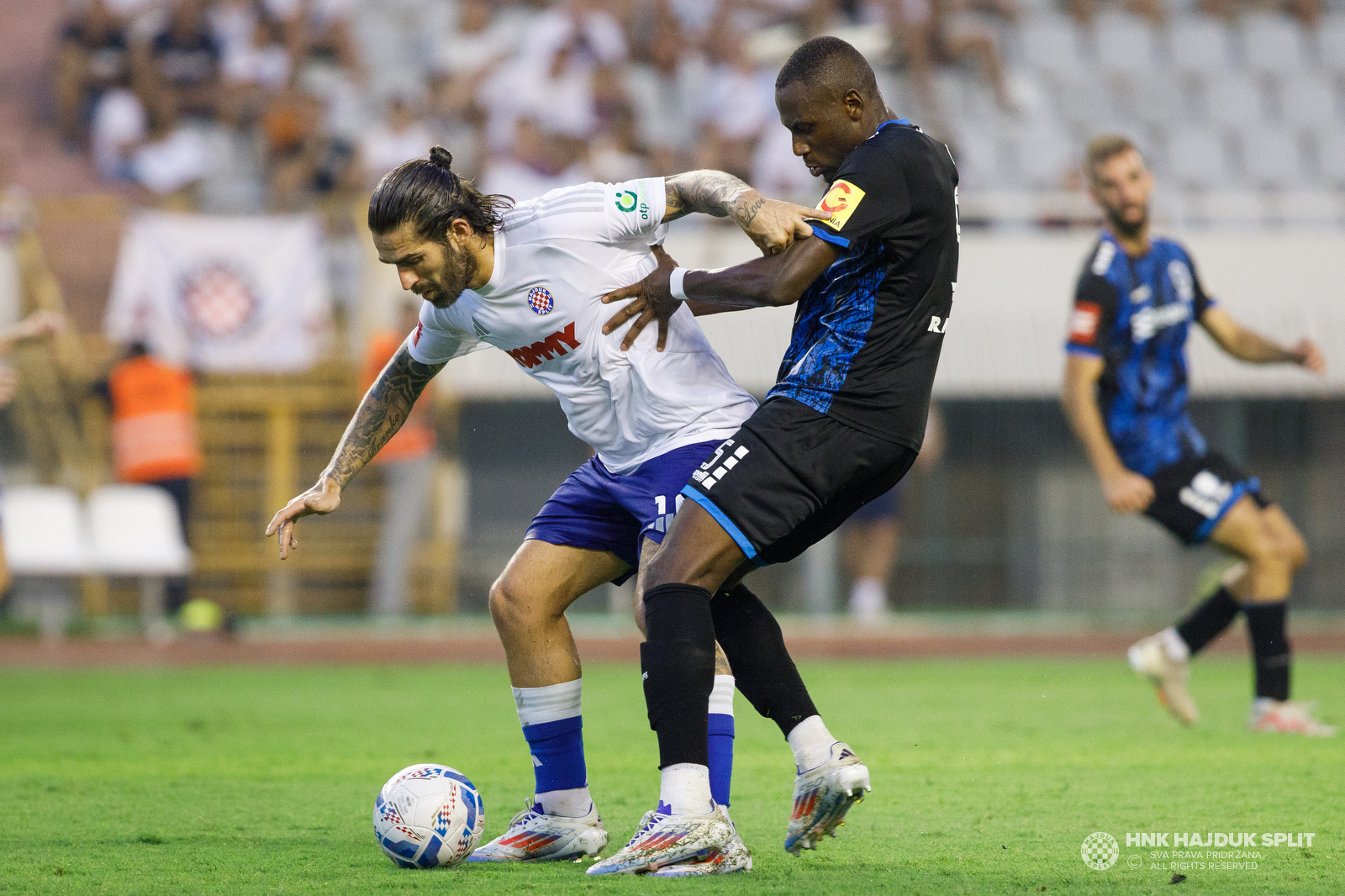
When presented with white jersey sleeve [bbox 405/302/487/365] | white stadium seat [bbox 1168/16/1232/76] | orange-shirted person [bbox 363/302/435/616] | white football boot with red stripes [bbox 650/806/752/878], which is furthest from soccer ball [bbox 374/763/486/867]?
white stadium seat [bbox 1168/16/1232/76]

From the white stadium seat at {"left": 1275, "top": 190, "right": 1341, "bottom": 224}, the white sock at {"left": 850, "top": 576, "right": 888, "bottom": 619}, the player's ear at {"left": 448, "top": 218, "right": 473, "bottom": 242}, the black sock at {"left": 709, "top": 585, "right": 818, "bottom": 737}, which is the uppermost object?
the white stadium seat at {"left": 1275, "top": 190, "right": 1341, "bottom": 224}

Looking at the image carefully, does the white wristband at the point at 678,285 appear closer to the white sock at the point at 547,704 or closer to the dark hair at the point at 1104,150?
the white sock at the point at 547,704

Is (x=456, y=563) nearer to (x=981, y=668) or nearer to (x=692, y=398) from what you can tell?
(x=981, y=668)

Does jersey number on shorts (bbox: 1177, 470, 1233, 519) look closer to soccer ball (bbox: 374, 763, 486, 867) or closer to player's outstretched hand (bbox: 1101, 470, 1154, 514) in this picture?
player's outstretched hand (bbox: 1101, 470, 1154, 514)

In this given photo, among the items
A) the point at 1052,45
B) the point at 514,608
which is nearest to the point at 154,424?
the point at 514,608

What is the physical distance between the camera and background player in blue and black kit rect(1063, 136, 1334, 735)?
23.6ft

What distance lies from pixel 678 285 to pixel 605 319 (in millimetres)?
349

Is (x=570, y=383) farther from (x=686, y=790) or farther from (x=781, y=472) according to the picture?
(x=686, y=790)

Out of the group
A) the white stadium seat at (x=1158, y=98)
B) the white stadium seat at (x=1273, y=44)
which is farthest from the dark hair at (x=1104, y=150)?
the white stadium seat at (x=1273, y=44)

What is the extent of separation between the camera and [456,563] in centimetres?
1421

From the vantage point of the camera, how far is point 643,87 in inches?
677

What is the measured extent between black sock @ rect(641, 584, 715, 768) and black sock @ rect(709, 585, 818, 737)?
274 millimetres

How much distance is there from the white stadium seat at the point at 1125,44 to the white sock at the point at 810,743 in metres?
15.6

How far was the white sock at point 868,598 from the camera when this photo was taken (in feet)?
45.5
